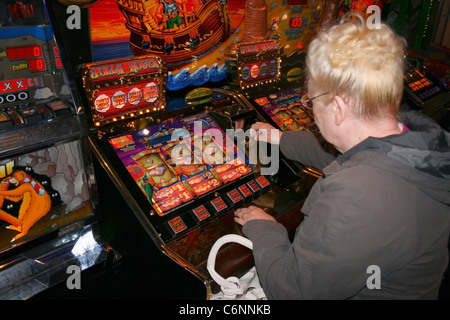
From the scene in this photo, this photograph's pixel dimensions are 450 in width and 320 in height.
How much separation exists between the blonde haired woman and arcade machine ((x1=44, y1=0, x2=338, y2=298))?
2.22ft

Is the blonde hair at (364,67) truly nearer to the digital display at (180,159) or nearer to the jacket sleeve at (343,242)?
the jacket sleeve at (343,242)

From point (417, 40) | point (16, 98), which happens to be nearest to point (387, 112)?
point (16, 98)

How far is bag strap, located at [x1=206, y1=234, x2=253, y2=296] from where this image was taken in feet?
5.35

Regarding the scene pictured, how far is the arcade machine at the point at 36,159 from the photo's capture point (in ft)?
5.06

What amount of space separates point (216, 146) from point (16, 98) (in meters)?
1.29

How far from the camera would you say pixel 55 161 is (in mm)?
1695

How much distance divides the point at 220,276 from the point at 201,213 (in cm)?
42

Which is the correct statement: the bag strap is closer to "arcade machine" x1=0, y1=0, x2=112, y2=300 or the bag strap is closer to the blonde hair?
"arcade machine" x1=0, y1=0, x2=112, y2=300

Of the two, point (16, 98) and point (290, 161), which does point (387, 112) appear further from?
point (16, 98)

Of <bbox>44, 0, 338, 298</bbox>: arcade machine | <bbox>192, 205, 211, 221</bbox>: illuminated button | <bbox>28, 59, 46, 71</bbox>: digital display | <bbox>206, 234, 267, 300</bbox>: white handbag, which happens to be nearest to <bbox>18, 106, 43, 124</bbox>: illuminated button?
<bbox>28, 59, 46, 71</bbox>: digital display

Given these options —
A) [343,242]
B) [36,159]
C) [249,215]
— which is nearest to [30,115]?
[36,159]

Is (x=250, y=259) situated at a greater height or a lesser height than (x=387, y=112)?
lesser

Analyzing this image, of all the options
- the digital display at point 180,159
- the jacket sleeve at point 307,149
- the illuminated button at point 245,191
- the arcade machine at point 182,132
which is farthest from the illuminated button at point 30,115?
the jacket sleeve at point 307,149

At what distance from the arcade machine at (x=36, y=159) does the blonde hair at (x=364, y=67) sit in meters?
1.30
